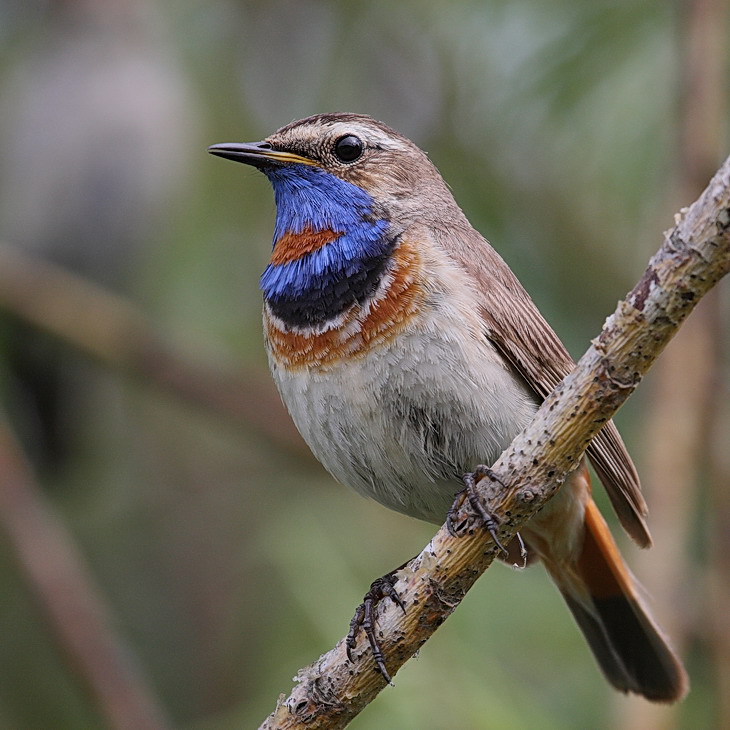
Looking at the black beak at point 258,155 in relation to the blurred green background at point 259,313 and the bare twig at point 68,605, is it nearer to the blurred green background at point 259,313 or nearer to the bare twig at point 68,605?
the blurred green background at point 259,313

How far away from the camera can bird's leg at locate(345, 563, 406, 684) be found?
10.4 feet

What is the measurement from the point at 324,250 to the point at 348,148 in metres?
0.52

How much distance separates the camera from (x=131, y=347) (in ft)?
21.1

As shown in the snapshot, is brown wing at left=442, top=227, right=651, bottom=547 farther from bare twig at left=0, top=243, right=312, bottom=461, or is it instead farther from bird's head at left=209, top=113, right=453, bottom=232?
bare twig at left=0, top=243, right=312, bottom=461

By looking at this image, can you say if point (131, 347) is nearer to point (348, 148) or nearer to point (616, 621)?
point (348, 148)

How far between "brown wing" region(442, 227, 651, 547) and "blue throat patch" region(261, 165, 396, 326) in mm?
285

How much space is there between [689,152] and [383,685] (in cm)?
306

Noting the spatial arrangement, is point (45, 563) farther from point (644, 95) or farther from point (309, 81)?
point (644, 95)

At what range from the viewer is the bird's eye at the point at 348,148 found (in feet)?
14.3

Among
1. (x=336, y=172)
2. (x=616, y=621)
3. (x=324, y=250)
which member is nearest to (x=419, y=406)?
(x=324, y=250)

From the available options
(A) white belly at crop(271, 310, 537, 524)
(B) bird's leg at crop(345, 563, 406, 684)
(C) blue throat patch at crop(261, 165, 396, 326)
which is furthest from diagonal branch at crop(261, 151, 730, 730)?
(C) blue throat patch at crop(261, 165, 396, 326)

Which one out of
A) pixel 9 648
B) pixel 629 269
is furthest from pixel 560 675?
pixel 9 648

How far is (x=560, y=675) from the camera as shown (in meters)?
5.72

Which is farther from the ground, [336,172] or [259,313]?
[259,313]
